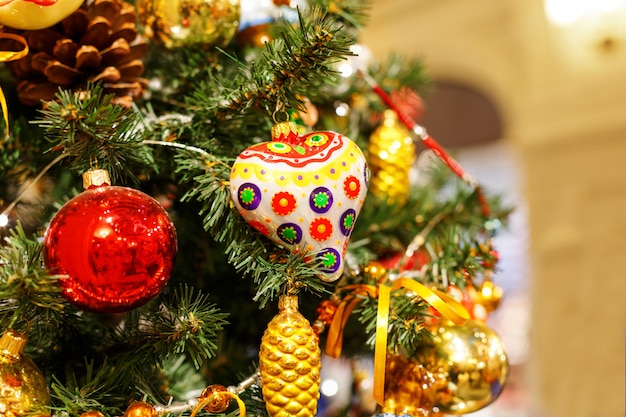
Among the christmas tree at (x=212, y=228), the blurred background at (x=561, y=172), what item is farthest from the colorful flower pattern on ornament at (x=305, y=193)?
the blurred background at (x=561, y=172)

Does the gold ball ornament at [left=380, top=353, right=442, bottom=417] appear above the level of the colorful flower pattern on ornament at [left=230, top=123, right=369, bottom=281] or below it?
below

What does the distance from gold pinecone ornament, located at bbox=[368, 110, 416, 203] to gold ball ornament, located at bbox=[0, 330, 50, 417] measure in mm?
340

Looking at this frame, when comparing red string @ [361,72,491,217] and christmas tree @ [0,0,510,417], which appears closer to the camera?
christmas tree @ [0,0,510,417]

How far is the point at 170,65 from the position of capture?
0.55 metres

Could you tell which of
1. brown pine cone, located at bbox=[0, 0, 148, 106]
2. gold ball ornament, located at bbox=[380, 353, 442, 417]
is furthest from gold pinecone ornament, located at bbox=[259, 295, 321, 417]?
brown pine cone, located at bbox=[0, 0, 148, 106]

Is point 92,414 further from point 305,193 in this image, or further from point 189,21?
point 189,21

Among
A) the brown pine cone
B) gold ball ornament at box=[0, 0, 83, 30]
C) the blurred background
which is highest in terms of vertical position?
gold ball ornament at box=[0, 0, 83, 30]

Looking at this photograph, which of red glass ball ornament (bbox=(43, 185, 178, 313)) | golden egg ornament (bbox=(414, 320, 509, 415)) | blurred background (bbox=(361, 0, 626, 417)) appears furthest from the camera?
blurred background (bbox=(361, 0, 626, 417))

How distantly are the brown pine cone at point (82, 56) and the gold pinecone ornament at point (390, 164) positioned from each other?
0.77ft

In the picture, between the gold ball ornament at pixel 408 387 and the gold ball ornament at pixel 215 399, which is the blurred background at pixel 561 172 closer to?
the gold ball ornament at pixel 408 387

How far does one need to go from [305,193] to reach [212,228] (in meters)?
0.07

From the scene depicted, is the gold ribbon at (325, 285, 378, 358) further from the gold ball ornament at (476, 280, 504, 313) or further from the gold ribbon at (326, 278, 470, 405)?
the gold ball ornament at (476, 280, 504, 313)

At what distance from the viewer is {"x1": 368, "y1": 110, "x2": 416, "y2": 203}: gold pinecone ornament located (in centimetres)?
61

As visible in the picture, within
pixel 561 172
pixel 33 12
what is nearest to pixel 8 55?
pixel 33 12
